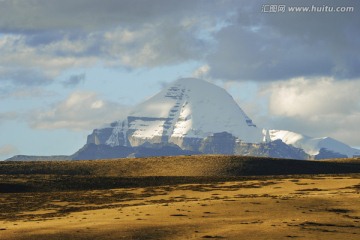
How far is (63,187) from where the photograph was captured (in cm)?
12706

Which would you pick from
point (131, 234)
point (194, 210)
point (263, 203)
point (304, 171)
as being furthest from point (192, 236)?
point (304, 171)

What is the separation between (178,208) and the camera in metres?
81.4

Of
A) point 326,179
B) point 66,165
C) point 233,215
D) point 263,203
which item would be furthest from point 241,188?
point 66,165

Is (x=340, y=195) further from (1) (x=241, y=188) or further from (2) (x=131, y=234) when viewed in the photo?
(2) (x=131, y=234)

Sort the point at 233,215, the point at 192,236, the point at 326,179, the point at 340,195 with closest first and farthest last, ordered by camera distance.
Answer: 1. the point at 192,236
2. the point at 233,215
3. the point at 340,195
4. the point at 326,179

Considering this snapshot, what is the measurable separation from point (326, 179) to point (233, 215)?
51.7 m

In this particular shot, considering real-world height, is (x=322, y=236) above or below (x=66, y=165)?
below

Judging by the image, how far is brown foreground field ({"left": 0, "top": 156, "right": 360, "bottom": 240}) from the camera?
6519 cm

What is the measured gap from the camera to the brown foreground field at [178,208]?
65188 mm

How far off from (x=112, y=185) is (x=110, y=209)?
46.7m

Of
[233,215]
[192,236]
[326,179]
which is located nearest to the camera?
[192,236]

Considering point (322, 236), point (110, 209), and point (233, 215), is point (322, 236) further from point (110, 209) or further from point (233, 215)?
point (110, 209)

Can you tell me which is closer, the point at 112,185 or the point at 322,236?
the point at 322,236

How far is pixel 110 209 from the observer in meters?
84.3
